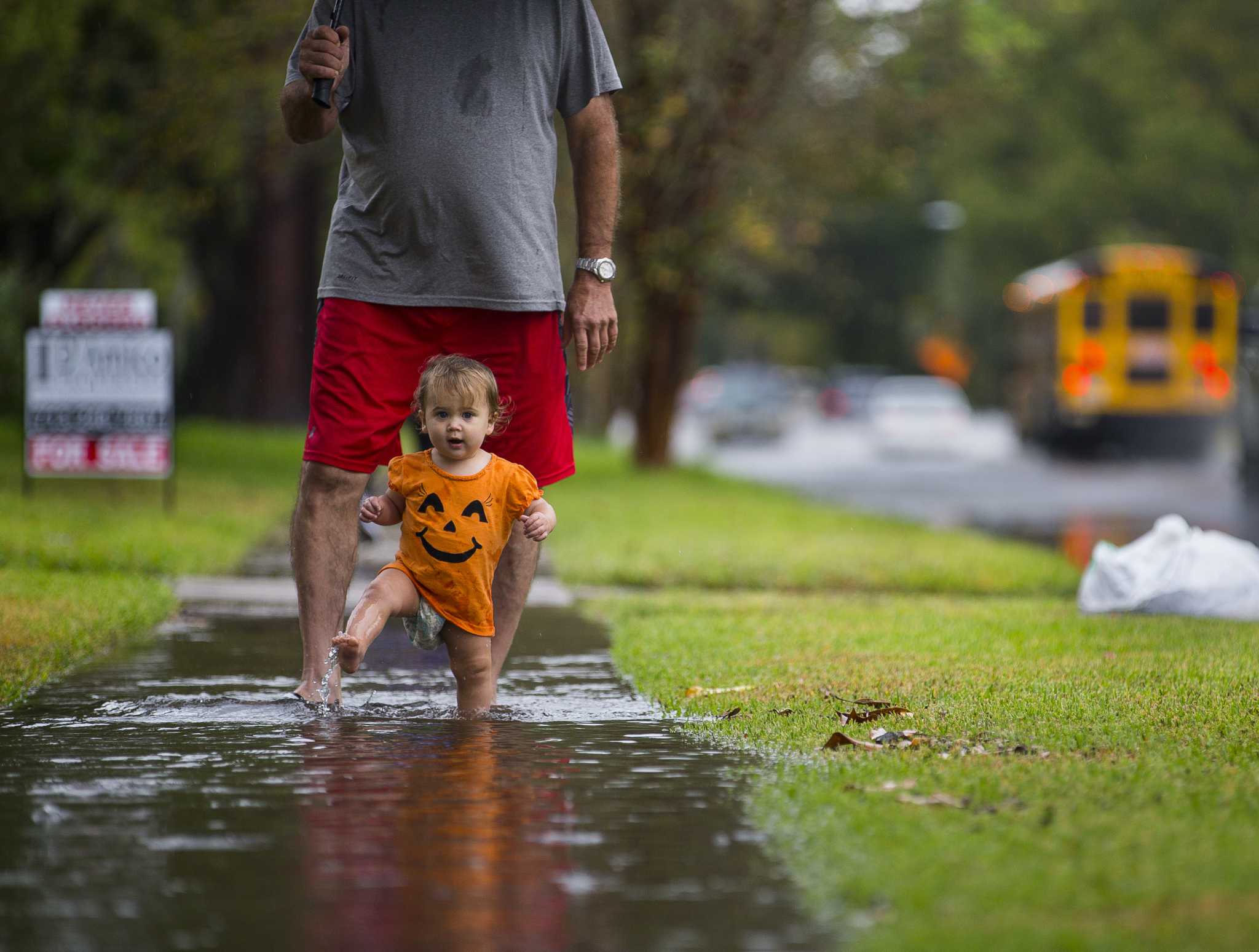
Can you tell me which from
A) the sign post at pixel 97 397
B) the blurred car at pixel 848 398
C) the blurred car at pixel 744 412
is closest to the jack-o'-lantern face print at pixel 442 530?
the sign post at pixel 97 397

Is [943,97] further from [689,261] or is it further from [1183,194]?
[1183,194]

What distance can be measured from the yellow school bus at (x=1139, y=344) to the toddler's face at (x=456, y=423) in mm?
27915

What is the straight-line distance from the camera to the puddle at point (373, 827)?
335 centimetres

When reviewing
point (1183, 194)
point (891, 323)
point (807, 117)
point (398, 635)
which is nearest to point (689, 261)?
point (807, 117)

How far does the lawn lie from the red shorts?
86 cm

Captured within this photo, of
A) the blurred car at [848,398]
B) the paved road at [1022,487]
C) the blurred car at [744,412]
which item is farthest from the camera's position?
the blurred car at [848,398]

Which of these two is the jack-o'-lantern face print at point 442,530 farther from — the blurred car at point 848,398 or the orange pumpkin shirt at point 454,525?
the blurred car at point 848,398

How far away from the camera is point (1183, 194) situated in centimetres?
5953

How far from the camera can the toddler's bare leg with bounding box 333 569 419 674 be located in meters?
5.09

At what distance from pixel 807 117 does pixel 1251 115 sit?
39.1m

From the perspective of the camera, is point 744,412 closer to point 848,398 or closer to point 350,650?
point 848,398

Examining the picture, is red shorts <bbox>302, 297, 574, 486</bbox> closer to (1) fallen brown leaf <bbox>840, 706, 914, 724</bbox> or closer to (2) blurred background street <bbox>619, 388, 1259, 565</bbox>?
(1) fallen brown leaf <bbox>840, 706, 914, 724</bbox>

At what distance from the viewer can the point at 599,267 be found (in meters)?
5.62

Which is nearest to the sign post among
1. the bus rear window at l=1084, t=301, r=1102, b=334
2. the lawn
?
the lawn
